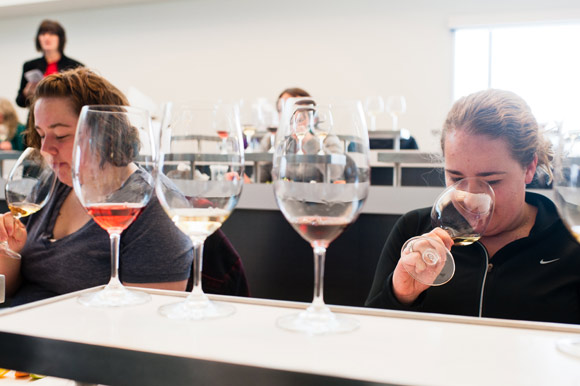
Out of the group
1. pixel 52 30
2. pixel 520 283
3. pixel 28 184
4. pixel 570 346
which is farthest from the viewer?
pixel 52 30

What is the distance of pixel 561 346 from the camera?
0.36 meters

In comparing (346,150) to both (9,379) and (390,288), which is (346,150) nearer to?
(9,379)

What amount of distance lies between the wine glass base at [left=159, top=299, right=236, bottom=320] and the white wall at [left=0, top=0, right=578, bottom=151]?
228 inches

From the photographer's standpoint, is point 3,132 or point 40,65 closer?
point 3,132

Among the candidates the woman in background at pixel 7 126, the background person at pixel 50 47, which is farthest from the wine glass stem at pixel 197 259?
the background person at pixel 50 47

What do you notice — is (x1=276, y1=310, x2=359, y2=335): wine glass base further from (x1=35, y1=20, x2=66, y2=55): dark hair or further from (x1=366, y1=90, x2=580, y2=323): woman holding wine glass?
(x1=35, y1=20, x2=66, y2=55): dark hair

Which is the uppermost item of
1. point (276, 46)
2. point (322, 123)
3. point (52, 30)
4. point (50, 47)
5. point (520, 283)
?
point (276, 46)

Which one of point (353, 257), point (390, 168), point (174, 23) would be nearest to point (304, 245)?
point (353, 257)

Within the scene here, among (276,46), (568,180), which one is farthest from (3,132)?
(568,180)

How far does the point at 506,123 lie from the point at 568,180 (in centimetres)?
61

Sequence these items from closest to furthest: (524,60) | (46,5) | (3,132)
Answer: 1. (3,132)
2. (524,60)
3. (46,5)

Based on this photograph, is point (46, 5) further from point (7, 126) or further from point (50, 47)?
point (7, 126)

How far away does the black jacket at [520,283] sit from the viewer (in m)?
0.87

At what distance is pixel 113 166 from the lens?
0.47 meters
